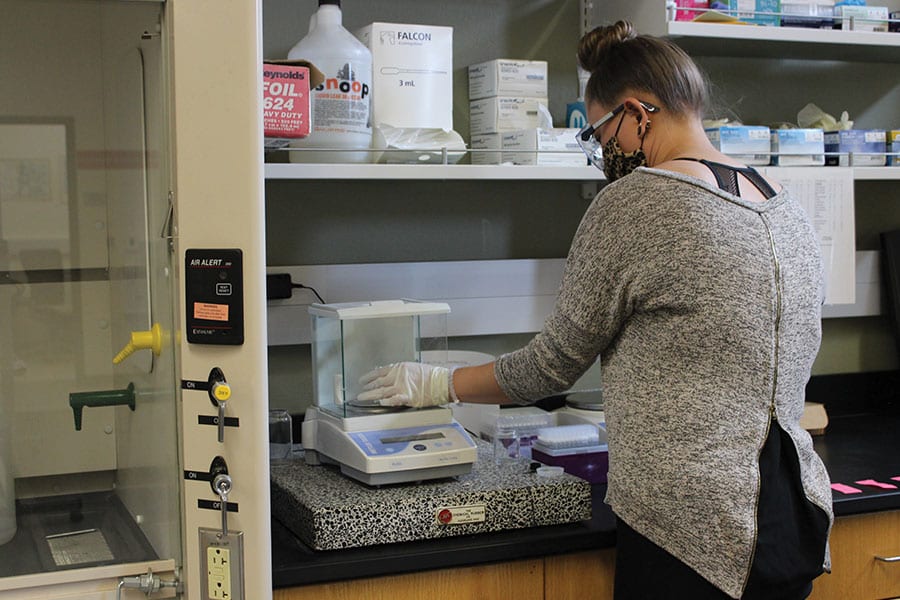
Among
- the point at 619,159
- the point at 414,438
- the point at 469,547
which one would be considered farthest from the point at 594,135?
the point at 469,547

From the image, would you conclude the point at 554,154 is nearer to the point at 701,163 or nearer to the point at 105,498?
the point at 701,163

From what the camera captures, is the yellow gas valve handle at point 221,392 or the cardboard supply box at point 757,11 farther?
the cardboard supply box at point 757,11

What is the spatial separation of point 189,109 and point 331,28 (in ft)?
2.51

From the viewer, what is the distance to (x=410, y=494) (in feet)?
5.16

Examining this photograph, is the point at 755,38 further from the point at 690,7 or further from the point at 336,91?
the point at 336,91

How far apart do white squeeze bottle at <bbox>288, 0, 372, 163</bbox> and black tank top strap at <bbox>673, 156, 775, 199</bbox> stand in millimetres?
650

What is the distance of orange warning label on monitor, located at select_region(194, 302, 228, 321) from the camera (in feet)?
3.96

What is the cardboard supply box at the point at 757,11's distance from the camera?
6.98 ft

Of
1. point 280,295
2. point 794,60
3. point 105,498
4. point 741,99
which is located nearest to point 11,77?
point 105,498

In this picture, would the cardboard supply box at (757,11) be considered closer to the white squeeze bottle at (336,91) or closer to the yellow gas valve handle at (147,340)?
the white squeeze bottle at (336,91)

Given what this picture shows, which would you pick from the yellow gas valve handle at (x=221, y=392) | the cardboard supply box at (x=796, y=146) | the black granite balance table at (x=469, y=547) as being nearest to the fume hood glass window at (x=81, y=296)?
the yellow gas valve handle at (x=221, y=392)

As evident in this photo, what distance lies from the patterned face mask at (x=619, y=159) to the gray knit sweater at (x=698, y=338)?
0.57ft

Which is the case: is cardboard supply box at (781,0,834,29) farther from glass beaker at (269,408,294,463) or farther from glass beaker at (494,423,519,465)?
glass beaker at (269,408,294,463)

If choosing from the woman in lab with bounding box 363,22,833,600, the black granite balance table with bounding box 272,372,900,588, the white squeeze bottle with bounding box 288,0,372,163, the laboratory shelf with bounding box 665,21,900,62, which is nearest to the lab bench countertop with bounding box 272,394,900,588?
the black granite balance table with bounding box 272,372,900,588
